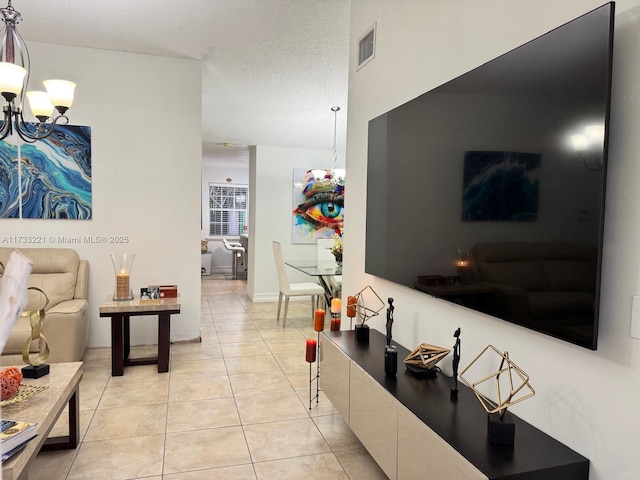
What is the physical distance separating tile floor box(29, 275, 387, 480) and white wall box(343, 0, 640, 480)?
→ 82 cm

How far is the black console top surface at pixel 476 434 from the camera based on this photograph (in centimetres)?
138

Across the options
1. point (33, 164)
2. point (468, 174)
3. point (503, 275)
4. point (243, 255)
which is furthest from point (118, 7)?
point (243, 255)

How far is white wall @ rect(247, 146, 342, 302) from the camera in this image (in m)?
7.05

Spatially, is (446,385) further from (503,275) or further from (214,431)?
(214,431)

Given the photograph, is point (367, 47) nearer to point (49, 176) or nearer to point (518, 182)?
point (518, 182)

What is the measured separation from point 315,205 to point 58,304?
14.3ft

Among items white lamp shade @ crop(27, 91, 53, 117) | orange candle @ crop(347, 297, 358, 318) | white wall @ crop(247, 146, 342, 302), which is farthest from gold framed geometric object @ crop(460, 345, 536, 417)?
white wall @ crop(247, 146, 342, 302)

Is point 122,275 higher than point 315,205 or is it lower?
lower

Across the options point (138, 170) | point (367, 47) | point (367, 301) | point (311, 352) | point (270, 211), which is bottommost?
point (311, 352)

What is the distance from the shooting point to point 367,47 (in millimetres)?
3025

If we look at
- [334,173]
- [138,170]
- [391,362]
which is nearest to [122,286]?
[138,170]

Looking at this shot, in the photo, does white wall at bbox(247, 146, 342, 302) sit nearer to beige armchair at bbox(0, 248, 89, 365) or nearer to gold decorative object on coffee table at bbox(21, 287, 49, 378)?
beige armchair at bbox(0, 248, 89, 365)

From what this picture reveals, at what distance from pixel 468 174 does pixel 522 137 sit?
1.07 feet

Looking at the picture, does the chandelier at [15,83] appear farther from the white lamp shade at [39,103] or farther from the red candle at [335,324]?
the red candle at [335,324]
